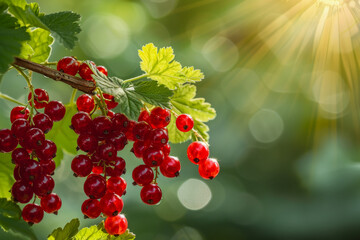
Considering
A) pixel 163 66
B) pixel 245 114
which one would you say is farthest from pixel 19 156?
pixel 245 114

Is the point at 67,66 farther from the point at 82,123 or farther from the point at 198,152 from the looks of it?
the point at 198,152

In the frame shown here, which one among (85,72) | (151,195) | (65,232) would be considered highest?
(85,72)

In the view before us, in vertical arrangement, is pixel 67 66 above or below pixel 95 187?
above

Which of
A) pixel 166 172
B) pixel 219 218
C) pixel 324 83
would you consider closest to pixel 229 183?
pixel 219 218

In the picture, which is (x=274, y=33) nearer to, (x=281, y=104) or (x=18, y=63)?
(x=281, y=104)

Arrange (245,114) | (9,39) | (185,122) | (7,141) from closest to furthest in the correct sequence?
(9,39), (7,141), (185,122), (245,114)

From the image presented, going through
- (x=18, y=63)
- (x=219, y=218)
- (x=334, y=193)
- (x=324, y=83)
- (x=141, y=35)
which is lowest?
(x=18, y=63)

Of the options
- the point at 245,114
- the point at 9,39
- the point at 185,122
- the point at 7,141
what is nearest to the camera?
the point at 9,39

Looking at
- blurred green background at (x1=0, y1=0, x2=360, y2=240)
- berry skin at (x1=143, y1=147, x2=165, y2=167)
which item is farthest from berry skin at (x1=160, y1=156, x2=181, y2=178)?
blurred green background at (x1=0, y1=0, x2=360, y2=240)
